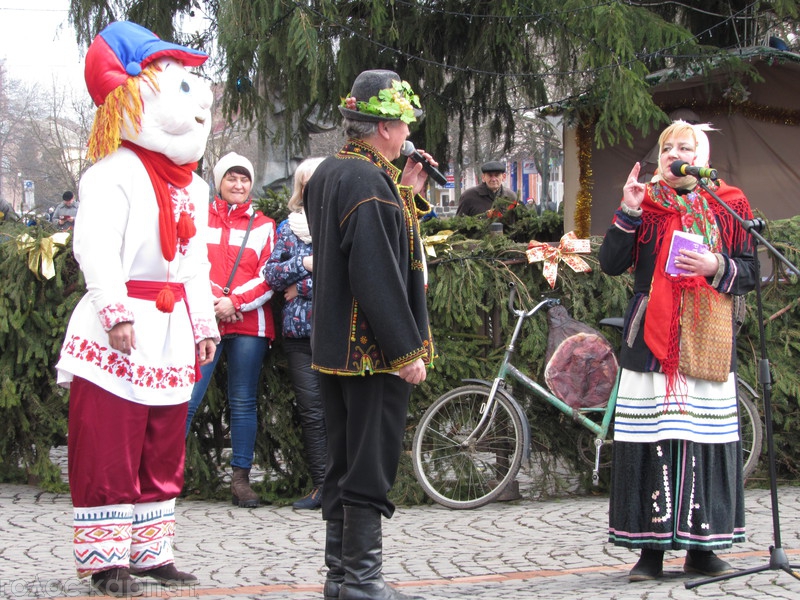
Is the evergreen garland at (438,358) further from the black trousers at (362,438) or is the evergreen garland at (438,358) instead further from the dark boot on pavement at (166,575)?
the black trousers at (362,438)

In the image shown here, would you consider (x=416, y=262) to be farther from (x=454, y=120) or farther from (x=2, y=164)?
(x=2, y=164)

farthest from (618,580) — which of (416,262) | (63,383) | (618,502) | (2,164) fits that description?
(2,164)

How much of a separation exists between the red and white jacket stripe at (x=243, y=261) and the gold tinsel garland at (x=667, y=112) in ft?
17.4

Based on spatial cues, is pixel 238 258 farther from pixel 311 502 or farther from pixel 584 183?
pixel 584 183

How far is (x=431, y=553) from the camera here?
18.4 feet

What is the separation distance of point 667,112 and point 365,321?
835 cm

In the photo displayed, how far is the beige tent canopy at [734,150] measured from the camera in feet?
38.9

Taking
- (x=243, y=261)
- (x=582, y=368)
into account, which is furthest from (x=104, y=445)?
(x=582, y=368)

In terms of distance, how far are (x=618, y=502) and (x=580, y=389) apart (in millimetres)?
1917

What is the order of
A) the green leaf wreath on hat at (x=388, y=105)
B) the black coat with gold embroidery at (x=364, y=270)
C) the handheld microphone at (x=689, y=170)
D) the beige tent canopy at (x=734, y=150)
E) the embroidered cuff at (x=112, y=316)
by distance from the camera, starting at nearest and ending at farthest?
the black coat with gold embroidery at (x=364, y=270) → the green leaf wreath on hat at (x=388, y=105) → the embroidered cuff at (x=112, y=316) → the handheld microphone at (x=689, y=170) → the beige tent canopy at (x=734, y=150)

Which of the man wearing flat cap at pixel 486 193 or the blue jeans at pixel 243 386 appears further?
the man wearing flat cap at pixel 486 193

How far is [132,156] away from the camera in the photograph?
15.6 ft

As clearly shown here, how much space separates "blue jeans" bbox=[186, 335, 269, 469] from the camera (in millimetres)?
6730

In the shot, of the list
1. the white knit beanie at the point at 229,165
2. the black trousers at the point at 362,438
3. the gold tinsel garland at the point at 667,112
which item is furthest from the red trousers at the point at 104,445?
the gold tinsel garland at the point at 667,112
